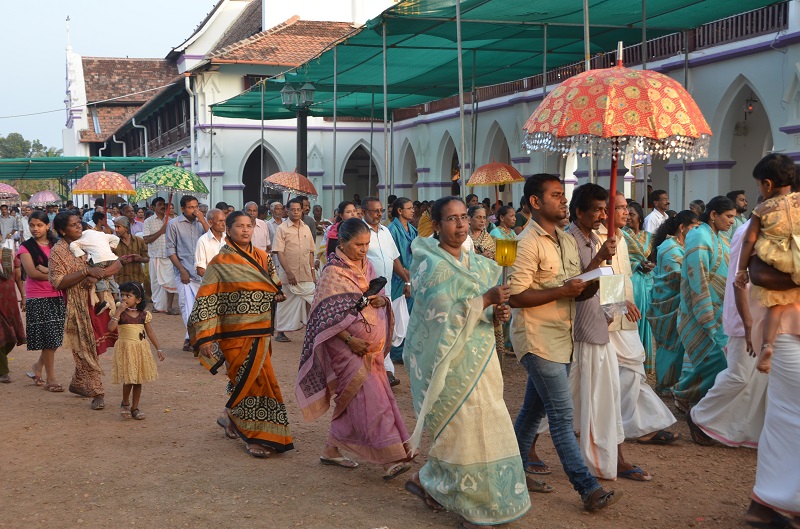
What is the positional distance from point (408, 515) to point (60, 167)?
31275 millimetres

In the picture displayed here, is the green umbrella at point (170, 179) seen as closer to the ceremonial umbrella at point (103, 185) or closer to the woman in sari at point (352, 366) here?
the ceremonial umbrella at point (103, 185)

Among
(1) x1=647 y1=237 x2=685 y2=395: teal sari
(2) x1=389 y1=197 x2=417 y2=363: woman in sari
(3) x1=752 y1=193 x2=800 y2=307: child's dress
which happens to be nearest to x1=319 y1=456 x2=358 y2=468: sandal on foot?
(3) x1=752 y1=193 x2=800 y2=307: child's dress

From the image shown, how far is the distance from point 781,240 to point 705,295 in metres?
2.17

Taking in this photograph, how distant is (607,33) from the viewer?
12.9 m

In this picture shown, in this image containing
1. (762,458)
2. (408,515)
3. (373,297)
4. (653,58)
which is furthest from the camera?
(653,58)

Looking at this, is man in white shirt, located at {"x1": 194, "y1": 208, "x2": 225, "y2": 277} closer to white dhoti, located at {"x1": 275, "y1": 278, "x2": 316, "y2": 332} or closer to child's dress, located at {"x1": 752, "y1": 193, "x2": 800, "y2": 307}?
A: white dhoti, located at {"x1": 275, "y1": 278, "x2": 316, "y2": 332}

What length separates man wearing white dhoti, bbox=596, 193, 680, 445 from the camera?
18.5 ft

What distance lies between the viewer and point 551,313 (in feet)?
16.4

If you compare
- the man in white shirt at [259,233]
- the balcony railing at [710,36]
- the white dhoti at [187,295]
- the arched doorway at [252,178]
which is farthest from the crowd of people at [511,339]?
the arched doorway at [252,178]

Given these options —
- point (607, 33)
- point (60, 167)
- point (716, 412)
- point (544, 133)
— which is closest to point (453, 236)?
point (544, 133)

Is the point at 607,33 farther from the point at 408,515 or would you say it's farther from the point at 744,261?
the point at 408,515

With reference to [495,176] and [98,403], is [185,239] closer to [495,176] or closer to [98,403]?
[98,403]

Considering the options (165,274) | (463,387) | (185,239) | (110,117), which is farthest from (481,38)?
(110,117)

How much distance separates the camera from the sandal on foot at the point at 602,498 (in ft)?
15.9
